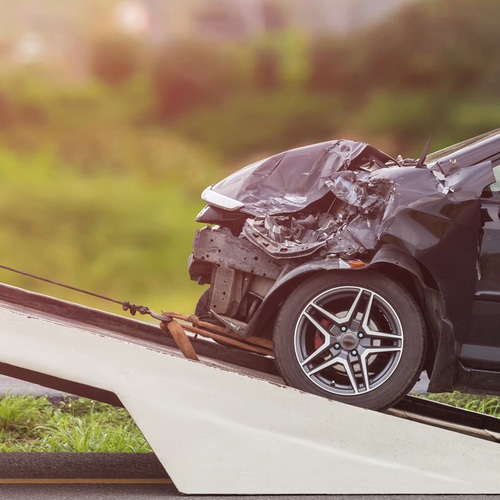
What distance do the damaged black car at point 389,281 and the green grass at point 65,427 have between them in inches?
57.3

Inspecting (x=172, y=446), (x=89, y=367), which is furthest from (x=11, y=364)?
(x=172, y=446)

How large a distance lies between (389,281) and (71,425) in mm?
2712

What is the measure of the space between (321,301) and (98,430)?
212 cm

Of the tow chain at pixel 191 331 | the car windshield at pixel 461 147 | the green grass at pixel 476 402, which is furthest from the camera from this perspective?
the green grass at pixel 476 402

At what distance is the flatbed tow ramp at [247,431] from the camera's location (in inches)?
179

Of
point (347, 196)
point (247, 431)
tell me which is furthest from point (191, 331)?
point (347, 196)

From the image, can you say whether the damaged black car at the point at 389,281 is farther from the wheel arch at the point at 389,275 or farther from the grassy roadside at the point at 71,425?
the grassy roadside at the point at 71,425

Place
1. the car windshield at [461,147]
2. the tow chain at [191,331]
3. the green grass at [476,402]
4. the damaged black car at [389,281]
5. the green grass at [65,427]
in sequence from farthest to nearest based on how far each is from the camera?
the green grass at [476,402] → the green grass at [65,427] → the tow chain at [191,331] → the car windshield at [461,147] → the damaged black car at [389,281]

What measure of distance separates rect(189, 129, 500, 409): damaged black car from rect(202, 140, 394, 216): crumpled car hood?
2.4 inches

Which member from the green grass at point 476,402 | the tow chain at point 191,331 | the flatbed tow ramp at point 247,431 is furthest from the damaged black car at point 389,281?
the green grass at point 476,402

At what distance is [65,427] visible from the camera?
645cm

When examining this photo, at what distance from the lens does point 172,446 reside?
4539 mm

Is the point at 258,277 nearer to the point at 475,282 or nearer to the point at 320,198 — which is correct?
the point at 320,198

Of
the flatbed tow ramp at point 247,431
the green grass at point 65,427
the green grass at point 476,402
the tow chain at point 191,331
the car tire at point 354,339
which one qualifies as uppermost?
the car tire at point 354,339
